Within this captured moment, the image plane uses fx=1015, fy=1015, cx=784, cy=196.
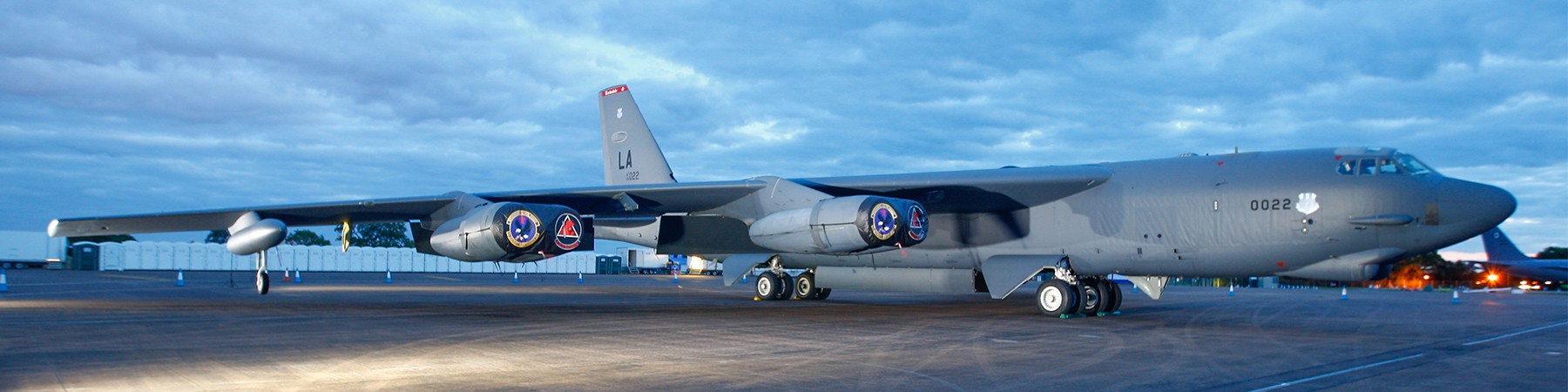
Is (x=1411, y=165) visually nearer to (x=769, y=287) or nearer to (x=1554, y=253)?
(x=769, y=287)

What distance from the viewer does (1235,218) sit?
14555 mm

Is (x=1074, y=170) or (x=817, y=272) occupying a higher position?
(x=1074, y=170)

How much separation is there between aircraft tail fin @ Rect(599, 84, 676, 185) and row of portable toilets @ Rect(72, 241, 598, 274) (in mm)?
36702

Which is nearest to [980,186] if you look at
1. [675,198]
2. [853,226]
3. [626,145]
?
[853,226]

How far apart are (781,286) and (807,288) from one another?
0.69 meters

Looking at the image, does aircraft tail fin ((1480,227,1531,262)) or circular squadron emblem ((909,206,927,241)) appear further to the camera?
aircraft tail fin ((1480,227,1531,262))

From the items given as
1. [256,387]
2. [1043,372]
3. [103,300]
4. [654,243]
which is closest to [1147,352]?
[1043,372]

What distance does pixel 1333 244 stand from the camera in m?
13.9

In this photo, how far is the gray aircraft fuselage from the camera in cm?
1330

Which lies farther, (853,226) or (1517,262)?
(1517,262)

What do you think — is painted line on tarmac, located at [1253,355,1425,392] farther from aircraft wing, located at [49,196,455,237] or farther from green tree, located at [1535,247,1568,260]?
green tree, located at [1535,247,1568,260]

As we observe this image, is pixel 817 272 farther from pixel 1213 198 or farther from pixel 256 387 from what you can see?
pixel 256 387

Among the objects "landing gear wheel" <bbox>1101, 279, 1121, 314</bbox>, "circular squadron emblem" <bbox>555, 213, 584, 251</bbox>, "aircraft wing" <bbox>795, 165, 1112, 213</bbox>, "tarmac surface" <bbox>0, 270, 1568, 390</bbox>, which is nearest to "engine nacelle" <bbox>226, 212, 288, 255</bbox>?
"tarmac surface" <bbox>0, 270, 1568, 390</bbox>

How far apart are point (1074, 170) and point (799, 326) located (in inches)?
205
